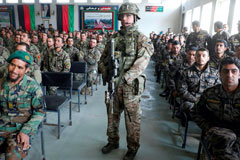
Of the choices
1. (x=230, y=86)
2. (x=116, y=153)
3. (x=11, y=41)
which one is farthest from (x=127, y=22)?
(x=11, y=41)

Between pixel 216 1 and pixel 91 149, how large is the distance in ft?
24.2

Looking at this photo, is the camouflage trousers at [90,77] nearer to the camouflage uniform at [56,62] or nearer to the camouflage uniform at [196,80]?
the camouflage uniform at [56,62]

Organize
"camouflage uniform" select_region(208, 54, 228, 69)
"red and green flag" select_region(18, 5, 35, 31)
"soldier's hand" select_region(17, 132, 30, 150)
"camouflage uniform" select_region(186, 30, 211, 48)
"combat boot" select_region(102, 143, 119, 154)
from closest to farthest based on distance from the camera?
"soldier's hand" select_region(17, 132, 30, 150) → "combat boot" select_region(102, 143, 119, 154) → "camouflage uniform" select_region(208, 54, 228, 69) → "camouflage uniform" select_region(186, 30, 211, 48) → "red and green flag" select_region(18, 5, 35, 31)

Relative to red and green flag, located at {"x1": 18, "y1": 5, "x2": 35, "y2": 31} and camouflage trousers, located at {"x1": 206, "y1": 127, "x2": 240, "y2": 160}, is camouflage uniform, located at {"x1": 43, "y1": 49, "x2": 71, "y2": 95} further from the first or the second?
red and green flag, located at {"x1": 18, "y1": 5, "x2": 35, "y2": 31}

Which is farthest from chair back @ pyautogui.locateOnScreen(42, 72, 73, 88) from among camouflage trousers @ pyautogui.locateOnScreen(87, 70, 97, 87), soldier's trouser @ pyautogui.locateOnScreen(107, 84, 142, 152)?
camouflage trousers @ pyautogui.locateOnScreen(87, 70, 97, 87)

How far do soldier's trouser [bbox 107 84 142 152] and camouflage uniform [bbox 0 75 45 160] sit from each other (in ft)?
2.65

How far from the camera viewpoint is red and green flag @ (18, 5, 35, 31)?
16109 millimetres

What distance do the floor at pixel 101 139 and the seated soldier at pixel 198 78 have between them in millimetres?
629

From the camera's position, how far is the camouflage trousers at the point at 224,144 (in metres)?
1.48

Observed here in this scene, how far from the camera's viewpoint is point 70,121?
3066 mm

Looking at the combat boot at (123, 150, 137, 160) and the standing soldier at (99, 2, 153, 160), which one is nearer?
the standing soldier at (99, 2, 153, 160)

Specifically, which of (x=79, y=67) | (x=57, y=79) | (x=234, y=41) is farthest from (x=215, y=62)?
(x=57, y=79)

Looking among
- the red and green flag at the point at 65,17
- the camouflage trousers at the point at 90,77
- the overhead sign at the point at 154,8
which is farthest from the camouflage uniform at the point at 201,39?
the red and green flag at the point at 65,17

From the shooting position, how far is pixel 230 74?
1.72 meters
